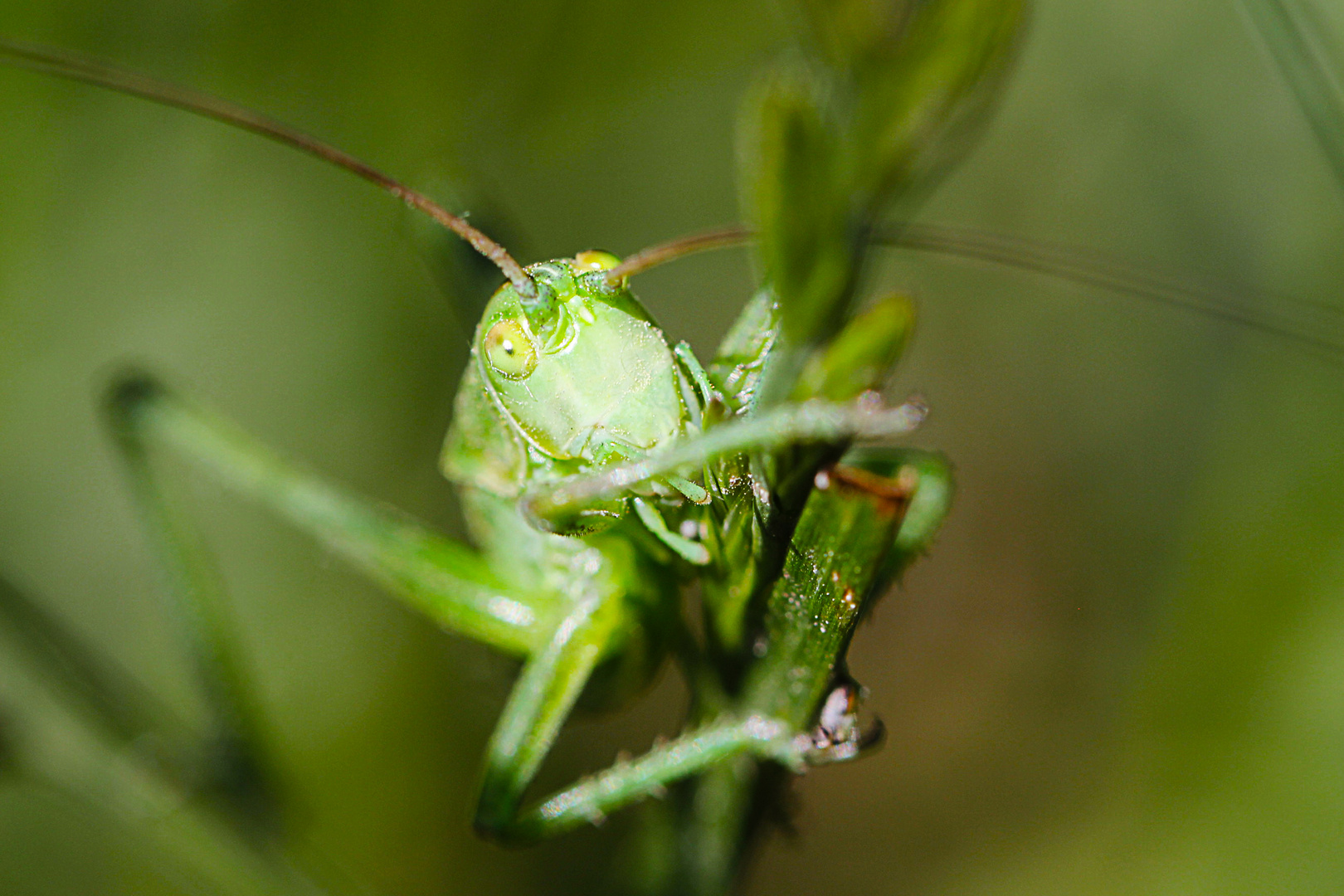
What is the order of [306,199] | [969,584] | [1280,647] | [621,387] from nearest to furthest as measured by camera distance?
[621,387], [1280,647], [969,584], [306,199]

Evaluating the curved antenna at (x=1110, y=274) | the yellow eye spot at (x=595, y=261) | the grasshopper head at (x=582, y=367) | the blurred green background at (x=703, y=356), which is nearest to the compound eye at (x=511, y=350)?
the grasshopper head at (x=582, y=367)

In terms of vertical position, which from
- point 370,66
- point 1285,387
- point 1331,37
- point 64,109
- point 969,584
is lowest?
point 969,584

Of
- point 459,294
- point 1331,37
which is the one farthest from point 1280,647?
point 459,294

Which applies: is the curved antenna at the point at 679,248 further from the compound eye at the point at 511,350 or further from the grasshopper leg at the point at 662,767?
the grasshopper leg at the point at 662,767

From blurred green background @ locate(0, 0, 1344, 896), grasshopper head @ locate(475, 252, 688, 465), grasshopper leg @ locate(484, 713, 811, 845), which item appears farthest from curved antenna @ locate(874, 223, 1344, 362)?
blurred green background @ locate(0, 0, 1344, 896)

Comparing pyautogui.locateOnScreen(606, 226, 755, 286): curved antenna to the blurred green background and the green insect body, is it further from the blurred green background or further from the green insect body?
the blurred green background

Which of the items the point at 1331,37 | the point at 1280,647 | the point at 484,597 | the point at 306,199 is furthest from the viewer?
the point at 306,199

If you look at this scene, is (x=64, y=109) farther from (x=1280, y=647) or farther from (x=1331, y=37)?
(x=1280, y=647)
